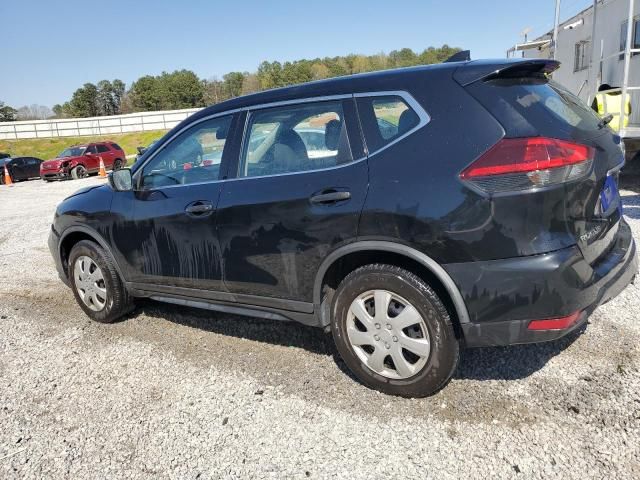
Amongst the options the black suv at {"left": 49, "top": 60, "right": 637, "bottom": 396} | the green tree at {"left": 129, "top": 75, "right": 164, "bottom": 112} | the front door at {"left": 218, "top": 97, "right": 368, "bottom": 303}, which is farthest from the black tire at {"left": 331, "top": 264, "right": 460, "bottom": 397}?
the green tree at {"left": 129, "top": 75, "right": 164, "bottom": 112}

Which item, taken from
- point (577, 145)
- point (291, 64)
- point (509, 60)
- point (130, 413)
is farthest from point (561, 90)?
point (291, 64)

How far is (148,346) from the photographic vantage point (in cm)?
396

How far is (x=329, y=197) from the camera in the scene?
9.43 ft

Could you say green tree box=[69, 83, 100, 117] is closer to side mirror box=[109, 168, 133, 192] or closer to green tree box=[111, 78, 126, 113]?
green tree box=[111, 78, 126, 113]

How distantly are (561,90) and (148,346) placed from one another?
3.46 meters

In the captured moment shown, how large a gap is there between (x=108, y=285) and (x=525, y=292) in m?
3.34

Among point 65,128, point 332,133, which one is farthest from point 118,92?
point 332,133

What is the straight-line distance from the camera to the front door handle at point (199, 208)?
3408 mm

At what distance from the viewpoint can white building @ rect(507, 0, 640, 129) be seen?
8.87 metres

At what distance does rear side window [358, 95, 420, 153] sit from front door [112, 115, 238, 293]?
1.10 meters

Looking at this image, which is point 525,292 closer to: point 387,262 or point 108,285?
point 387,262

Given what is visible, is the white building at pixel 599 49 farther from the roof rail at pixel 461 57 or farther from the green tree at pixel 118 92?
the green tree at pixel 118 92

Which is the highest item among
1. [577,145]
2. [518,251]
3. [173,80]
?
[173,80]

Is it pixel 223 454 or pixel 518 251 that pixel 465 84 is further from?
pixel 223 454
